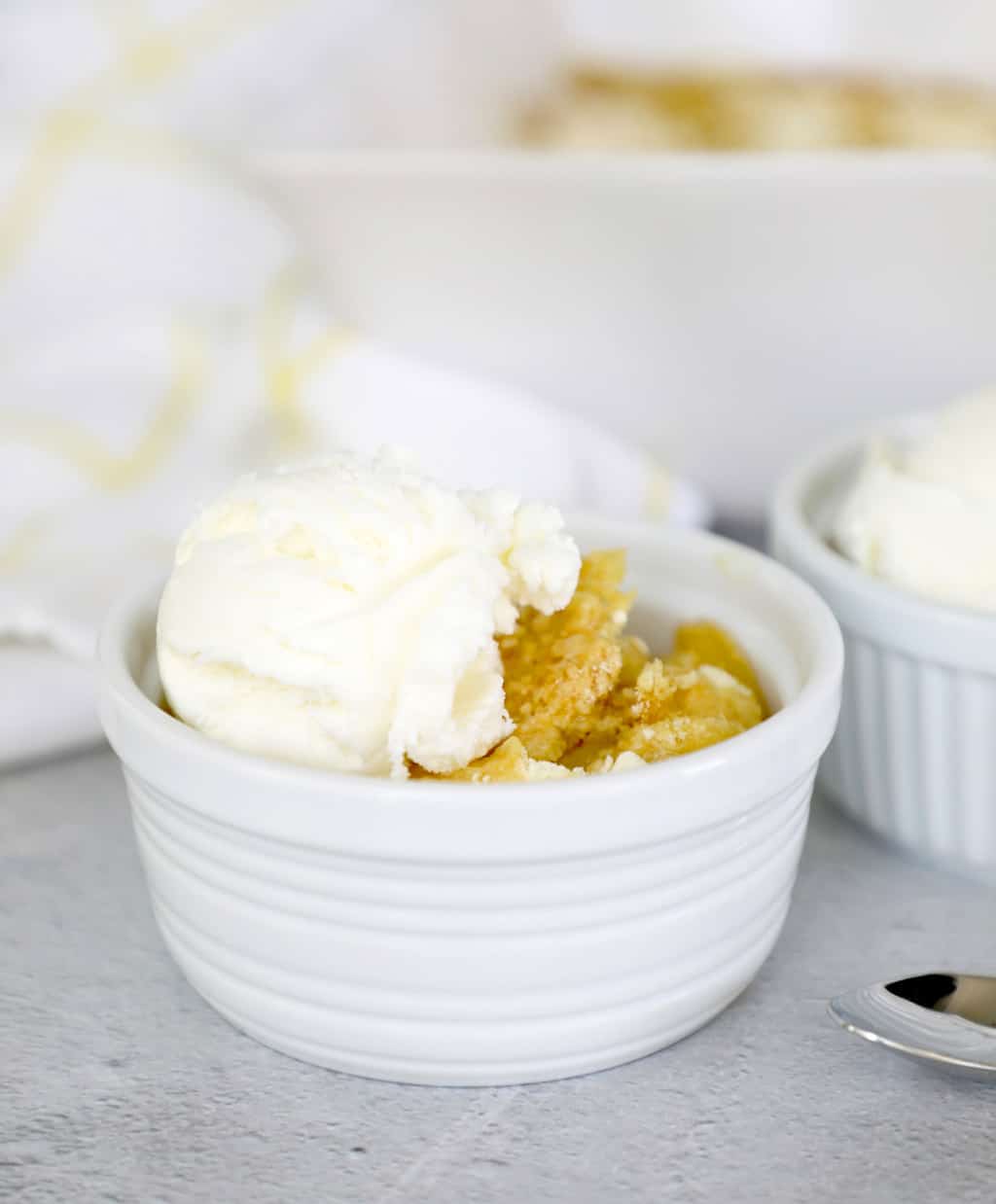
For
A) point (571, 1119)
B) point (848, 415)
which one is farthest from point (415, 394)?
point (571, 1119)

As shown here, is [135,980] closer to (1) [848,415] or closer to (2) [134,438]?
(2) [134,438]

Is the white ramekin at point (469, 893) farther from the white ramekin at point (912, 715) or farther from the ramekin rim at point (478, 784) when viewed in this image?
the white ramekin at point (912, 715)

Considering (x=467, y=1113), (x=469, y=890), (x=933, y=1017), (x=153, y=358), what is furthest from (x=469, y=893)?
(x=153, y=358)

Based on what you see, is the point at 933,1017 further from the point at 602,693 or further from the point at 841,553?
the point at 841,553

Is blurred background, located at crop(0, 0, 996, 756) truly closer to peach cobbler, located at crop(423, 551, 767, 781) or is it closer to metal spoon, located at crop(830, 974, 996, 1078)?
peach cobbler, located at crop(423, 551, 767, 781)

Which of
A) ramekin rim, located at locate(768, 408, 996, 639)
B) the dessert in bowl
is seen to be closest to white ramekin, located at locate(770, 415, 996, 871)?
ramekin rim, located at locate(768, 408, 996, 639)
